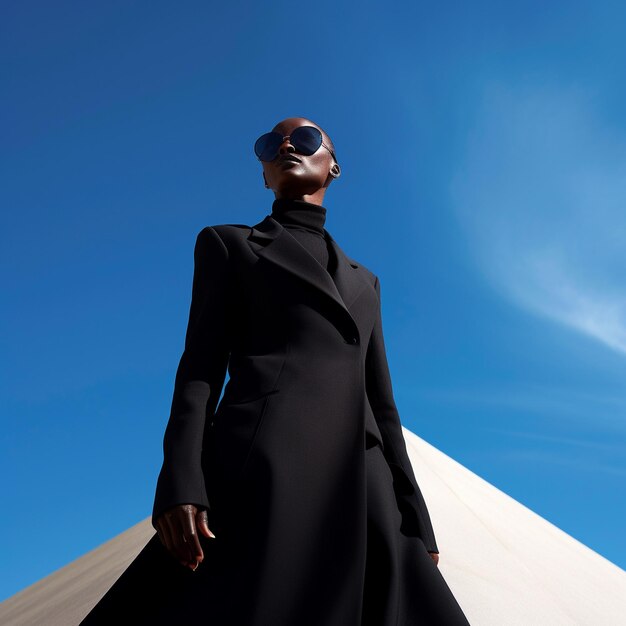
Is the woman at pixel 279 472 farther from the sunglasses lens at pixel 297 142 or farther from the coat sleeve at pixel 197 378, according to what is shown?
the sunglasses lens at pixel 297 142

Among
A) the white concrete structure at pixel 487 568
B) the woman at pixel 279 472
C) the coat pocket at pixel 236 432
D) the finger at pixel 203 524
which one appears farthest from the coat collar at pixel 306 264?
the white concrete structure at pixel 487 568

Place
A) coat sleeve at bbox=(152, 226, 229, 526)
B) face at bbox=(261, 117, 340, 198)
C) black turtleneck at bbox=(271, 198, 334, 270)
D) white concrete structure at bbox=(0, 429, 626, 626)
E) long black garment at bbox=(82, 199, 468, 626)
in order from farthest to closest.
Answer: white concrete structure at bbox=(0, 429, 626, 626), face at bbox=(261, 117, 340, 198), black turtleneck at bbox=(271, 198, 334, 270), coat sleeve at bbox=(152, 226, 229, 526), long black garment at bbox=(82, 199, 468, 626)

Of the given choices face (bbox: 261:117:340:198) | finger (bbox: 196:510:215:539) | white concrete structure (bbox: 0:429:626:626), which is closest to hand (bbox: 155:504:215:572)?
finger (bbox: 196:510:215:539)

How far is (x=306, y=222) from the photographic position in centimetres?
281

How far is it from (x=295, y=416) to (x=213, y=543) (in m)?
0.44

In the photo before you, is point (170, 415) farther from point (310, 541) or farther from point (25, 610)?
point (25, 610)

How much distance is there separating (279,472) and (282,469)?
0.6 inches

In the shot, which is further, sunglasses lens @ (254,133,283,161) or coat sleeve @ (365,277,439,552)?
sunglasses lens @ (254,133,283,161)

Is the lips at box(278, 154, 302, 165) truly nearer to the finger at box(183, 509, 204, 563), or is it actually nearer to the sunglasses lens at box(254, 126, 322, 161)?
the sunglasses lens at box(254, 126, 322, 161)

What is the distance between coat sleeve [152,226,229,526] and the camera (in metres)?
2.02

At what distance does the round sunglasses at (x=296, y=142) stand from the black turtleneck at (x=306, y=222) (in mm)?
220

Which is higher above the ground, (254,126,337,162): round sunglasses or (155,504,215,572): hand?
(254,126,337,162): round sunglasses

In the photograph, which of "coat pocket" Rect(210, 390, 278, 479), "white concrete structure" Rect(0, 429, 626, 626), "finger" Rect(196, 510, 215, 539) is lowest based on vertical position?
"finger" Rect(196, 510, 215, 539)

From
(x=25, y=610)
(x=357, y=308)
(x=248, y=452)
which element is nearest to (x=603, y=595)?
(x=357, y=308)
